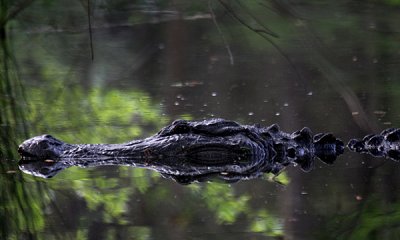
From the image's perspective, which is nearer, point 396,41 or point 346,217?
point 346,217

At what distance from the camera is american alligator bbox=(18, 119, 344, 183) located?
908 cm

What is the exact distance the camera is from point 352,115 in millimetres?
11695

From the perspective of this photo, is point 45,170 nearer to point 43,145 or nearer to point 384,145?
point 43,145

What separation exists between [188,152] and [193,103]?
11.8 feet

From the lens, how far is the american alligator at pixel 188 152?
29.8 feet

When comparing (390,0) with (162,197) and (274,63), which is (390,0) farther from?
(162,197)

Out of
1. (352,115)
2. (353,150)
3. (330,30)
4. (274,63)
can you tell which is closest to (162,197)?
(353,150)

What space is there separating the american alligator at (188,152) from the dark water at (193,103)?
0.23 meters

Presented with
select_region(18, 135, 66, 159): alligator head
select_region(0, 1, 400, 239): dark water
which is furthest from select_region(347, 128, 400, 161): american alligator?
select_region(18, 135, 66, 159): alligator head

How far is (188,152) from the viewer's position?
9.18 m

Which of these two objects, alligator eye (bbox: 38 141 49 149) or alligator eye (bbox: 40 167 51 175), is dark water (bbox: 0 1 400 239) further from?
alligator eye (bbox: 38 141 49 149)

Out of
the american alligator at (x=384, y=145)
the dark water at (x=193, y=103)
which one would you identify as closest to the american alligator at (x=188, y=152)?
the dark water at (x=193, y=103)

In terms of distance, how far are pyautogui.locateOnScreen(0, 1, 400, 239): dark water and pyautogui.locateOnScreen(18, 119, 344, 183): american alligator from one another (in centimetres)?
23

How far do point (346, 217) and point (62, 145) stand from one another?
2.99m
